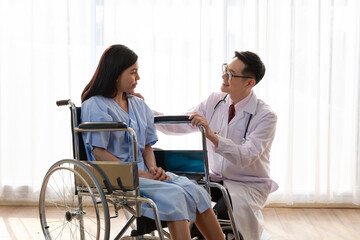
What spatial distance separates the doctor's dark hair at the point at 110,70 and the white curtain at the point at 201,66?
1391mm

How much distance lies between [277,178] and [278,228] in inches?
19.6

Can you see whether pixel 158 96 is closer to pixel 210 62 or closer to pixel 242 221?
pixel 210 62

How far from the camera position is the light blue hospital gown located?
1.98 metres

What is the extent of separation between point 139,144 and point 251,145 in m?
0.51

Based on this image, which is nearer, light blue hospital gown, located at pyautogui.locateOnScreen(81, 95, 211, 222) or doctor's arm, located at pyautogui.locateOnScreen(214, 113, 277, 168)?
light blue hospital gown, located at pyautogui.locateOnScreen(81, 95, 211, 222)

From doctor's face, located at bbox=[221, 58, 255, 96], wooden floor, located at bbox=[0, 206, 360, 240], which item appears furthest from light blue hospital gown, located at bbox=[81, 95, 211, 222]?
wooden floor, located at bbox=[0, 206, 360, 240]

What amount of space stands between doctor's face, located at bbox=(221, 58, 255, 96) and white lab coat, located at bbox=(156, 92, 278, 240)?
52 millimetres

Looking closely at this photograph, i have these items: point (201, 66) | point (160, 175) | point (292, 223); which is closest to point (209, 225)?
point (160, 175)

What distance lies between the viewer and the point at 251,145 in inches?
95.7

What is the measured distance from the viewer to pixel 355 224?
131 inches

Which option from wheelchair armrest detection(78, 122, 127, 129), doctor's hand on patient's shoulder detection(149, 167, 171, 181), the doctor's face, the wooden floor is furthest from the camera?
the wooden floor

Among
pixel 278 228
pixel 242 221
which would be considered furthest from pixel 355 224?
pixel 242 221

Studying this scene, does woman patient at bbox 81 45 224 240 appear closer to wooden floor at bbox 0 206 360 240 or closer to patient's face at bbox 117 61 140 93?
patient's face at bbox 117 61 140 93

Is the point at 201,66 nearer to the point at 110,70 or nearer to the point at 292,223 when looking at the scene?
the point at 292,223
